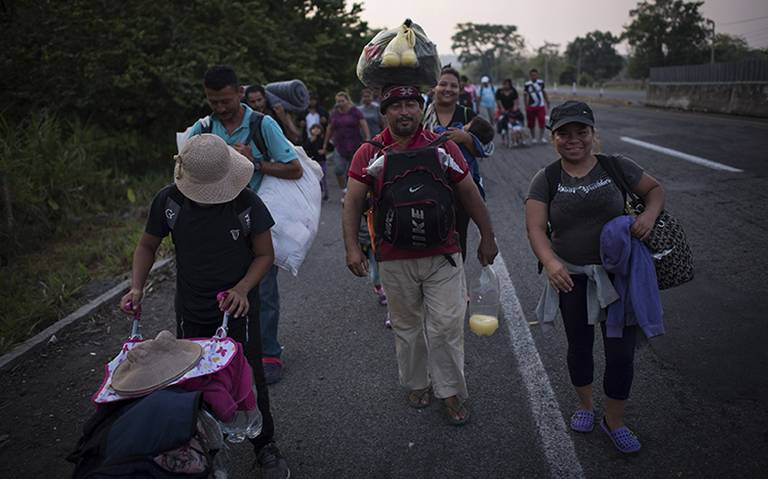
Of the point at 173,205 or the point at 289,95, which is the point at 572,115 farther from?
the point at 289,95

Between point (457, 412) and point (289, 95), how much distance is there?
11.3 feet

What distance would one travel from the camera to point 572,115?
105 inches

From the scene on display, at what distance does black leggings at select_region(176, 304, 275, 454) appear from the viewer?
8.82 ft

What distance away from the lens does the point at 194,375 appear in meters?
2.00

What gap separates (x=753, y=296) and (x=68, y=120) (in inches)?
426

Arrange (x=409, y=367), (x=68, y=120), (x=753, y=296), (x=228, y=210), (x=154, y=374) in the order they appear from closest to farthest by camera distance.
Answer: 1. (x=154, y=374)
2. (x=228, y=210)
3. (x=409, y=367)
4. (x=753, y=296)
5. (x=68, y=120)

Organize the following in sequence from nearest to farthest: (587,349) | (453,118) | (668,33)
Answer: (587,349) < (453,118) < (668,33)

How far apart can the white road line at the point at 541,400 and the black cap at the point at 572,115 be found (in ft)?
5.57

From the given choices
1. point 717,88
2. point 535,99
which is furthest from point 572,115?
point 717,88

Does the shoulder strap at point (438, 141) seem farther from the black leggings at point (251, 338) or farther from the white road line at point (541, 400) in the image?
the white road line at point (541, 400)

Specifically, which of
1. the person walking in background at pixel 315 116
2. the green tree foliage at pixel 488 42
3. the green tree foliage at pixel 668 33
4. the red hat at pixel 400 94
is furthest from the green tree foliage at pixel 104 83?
the green tree foliage at pixel 488 42

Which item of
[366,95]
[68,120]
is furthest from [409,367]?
[68,120]

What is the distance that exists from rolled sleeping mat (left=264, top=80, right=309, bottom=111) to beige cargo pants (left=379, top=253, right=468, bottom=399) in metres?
2.67

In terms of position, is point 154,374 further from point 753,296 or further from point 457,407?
point 753,296
